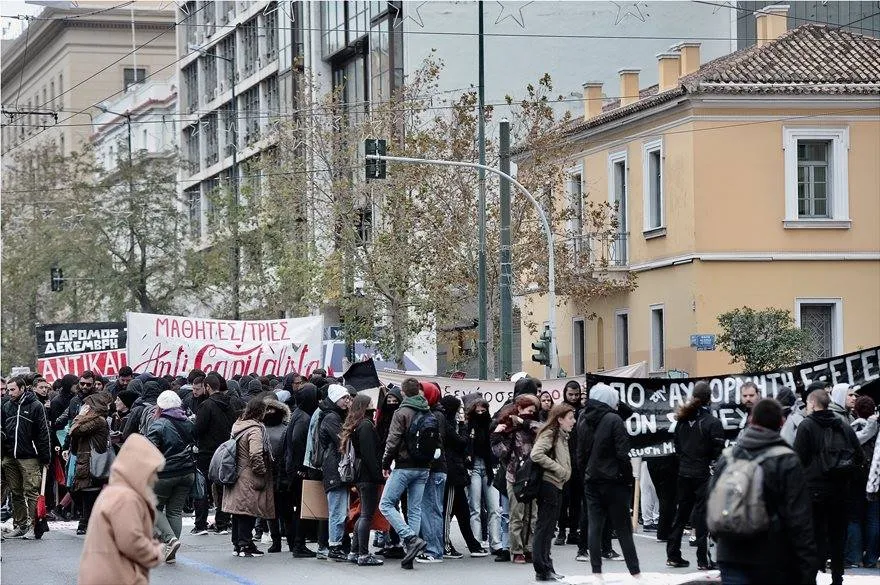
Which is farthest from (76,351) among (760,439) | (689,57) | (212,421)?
(760,439)

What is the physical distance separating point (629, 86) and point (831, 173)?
6.70m

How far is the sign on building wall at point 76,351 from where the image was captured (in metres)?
30.1

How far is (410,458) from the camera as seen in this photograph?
15898mm

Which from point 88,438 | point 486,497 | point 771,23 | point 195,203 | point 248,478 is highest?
point 771,23

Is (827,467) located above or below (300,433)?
below

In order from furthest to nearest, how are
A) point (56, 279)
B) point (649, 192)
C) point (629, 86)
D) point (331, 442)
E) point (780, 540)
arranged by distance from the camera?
point (56, 279), point (629, 86), point (649, 192), point (331, 442), point (780, 540)

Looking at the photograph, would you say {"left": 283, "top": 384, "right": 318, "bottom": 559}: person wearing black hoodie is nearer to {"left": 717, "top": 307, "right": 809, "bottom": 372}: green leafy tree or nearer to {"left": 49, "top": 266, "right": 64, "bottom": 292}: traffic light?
{"left": 717, "top": 307, "right": 809, "bottom": 372}: green leafy tree

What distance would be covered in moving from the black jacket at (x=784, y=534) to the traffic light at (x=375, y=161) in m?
22.3

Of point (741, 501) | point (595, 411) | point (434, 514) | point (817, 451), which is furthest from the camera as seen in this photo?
point (434, 514)

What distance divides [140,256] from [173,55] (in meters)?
44.4

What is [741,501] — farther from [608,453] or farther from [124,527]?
[608,453]

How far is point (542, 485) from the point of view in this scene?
14555 mm

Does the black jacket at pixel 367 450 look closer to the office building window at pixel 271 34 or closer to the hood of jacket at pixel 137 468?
the hood of jacket at pixel 137 468

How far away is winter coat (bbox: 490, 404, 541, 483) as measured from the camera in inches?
611
